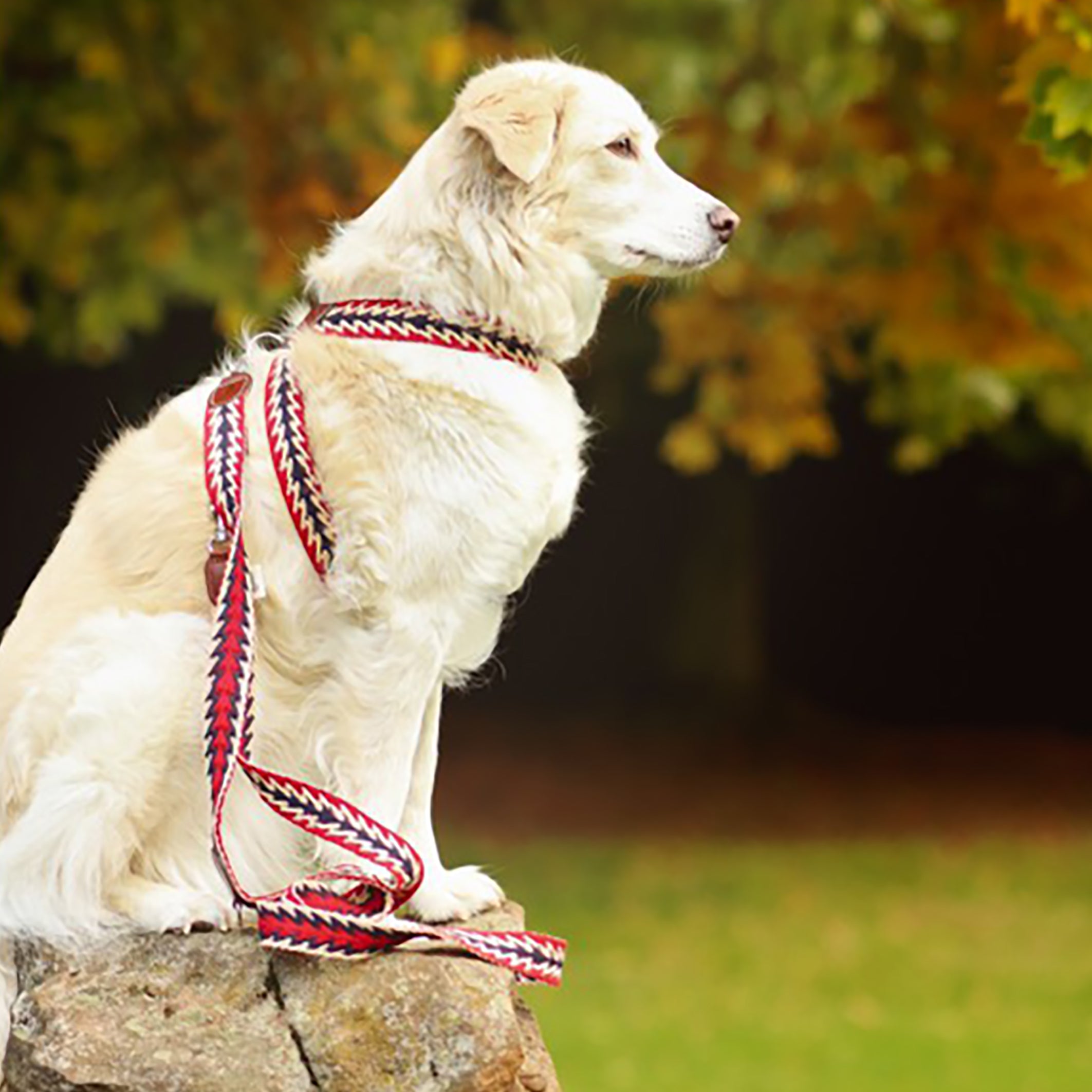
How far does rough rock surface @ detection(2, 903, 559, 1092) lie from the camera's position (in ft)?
12.8

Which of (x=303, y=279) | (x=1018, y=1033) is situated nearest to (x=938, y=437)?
(x=1018, y=1033)

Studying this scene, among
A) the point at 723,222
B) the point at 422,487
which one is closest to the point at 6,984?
the point at 422,487

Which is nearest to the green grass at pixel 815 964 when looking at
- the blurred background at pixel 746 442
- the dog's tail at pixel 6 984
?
the blurred background at pixel 746 442

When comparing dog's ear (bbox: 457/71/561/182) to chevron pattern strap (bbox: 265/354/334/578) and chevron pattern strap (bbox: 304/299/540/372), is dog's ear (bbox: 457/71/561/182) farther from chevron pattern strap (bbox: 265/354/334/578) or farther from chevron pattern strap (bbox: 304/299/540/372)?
chevron pattern strap (bbox: 265/354/334/578)

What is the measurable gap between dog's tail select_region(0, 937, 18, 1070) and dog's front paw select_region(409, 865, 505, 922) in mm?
776

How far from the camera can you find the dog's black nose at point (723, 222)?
414cm

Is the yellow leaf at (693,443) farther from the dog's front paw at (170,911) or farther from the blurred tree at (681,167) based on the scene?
the dog's front paw at (170,911)

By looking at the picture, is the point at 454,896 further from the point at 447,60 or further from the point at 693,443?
the point at 693,443

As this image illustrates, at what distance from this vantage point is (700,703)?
57.9 feet

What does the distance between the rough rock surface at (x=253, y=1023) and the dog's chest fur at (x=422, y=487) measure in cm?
63

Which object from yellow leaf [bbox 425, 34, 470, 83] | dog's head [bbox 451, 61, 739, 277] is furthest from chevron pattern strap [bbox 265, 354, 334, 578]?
yellow leaf [bbox 425, 34, 470, 83]

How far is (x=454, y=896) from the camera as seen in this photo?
14.1ft

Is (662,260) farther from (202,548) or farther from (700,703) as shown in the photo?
(700,703)

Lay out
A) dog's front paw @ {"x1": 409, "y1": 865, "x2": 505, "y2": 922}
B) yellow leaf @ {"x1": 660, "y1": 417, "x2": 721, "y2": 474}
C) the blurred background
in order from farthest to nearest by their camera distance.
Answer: yellow leaf @ {"x1": 660, "y1": 417, "x2": 721, "y2": 474}
the blurred background
dog's front paw @ {"x1": 409, "y1": 865, "x2": 505, "y2": 922}
